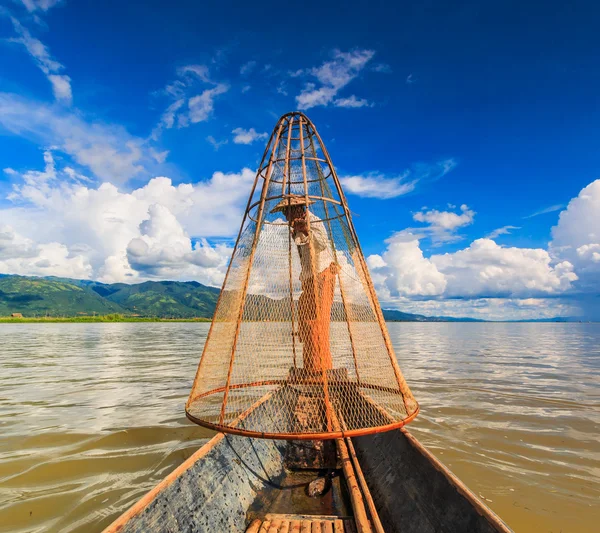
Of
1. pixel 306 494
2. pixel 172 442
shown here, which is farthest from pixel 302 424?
pixel 172 442

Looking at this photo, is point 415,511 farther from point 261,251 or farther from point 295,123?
point 295,123

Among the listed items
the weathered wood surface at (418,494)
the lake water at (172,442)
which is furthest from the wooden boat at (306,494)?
the lake water at (172,442)

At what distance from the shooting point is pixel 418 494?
3.49 m

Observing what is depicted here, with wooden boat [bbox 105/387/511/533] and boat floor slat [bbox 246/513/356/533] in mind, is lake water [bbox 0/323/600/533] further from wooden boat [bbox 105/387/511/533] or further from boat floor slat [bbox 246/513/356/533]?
boat floor slat [bbox 246/513/356/533]

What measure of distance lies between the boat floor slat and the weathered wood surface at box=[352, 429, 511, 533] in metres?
0.43

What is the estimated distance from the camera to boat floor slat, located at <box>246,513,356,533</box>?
3.48m

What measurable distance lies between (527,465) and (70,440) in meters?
8.26

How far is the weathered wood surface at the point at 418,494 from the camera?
276 cm

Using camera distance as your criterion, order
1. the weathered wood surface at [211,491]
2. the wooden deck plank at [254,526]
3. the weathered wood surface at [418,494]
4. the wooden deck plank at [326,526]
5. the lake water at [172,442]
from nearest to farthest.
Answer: the weathered wood surface at [418,494] < the weathered wood surface at [211,491] < the wooden deck plank at [326,526] < the wooden deck plank at [254,526] < the lake water at [172,442]

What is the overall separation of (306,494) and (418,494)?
1663 millimetres

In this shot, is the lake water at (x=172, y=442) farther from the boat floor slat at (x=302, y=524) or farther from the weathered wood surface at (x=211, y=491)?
the boat floor slat at (x=302, y=524)

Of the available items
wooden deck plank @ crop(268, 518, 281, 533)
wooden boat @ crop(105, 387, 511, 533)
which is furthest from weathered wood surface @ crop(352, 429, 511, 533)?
wooden deck plank @ crop(268, 518, 281, 533)

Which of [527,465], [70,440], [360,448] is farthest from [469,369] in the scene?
[70,440]

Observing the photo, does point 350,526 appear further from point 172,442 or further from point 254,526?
point 172,442
